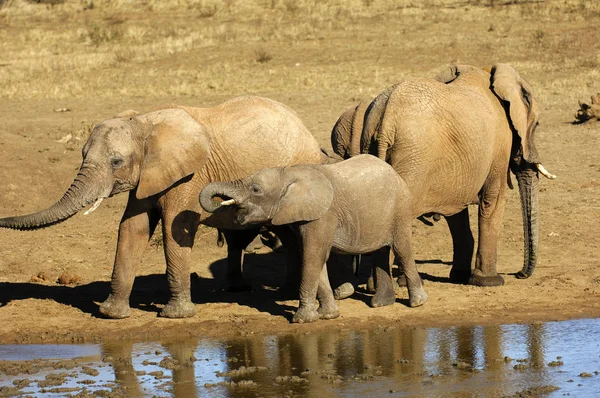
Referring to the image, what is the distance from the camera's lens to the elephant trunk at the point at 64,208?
920cm

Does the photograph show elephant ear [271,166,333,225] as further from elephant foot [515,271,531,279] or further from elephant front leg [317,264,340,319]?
elephant foot [515,271,531,279]

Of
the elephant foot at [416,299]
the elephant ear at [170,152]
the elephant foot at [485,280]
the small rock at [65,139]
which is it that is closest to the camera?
the elephant ear at [170,152]

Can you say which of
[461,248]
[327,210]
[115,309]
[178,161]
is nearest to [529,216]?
[461,248]

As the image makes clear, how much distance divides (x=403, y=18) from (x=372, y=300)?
62.9ft

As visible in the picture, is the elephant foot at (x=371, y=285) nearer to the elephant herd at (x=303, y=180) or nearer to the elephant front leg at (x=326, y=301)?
the elephant herd at (x=303, y=180)

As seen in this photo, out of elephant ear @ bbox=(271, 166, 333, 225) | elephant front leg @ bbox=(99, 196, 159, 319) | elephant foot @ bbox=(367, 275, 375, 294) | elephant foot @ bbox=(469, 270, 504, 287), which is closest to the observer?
elephant ear @ bbox=(271, 166, 333, 225)

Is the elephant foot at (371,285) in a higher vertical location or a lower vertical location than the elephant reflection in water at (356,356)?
higher

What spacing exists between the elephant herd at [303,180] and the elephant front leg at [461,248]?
0.27 m

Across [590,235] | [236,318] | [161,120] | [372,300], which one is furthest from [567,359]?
[590,235]

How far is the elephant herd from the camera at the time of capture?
9.51 metres

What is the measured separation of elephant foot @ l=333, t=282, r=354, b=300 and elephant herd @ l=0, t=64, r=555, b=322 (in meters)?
0.32

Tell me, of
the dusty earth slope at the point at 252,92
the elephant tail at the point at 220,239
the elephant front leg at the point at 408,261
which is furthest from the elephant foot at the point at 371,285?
the elephant tail at the point at 220,239

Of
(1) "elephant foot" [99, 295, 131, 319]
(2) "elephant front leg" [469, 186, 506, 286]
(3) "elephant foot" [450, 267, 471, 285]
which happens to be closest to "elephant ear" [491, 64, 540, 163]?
(2) "elephant front leg" [469, 186, 506, 286]

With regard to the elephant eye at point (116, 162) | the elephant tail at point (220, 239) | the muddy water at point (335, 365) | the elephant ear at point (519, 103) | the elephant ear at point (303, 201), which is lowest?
the muddy water at point (335, 365)
